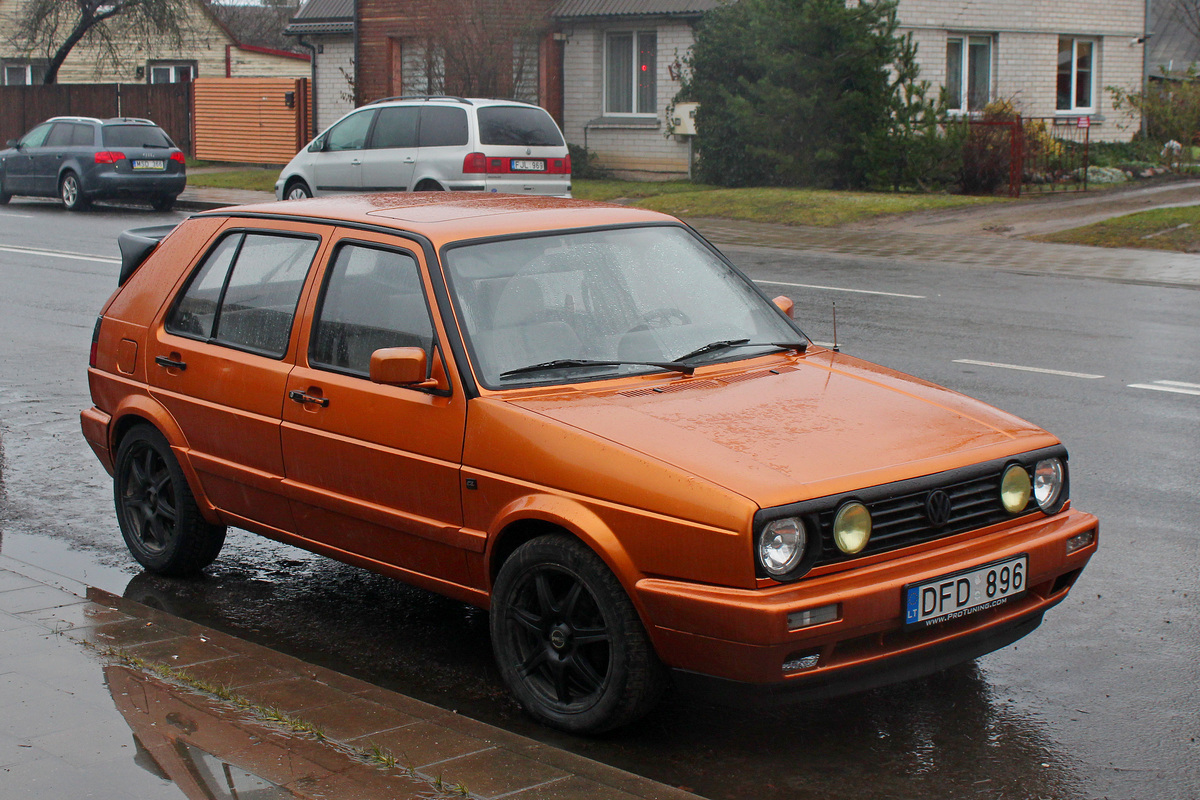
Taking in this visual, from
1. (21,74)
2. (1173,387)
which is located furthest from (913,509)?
(21,74)

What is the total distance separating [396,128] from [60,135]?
10.4m

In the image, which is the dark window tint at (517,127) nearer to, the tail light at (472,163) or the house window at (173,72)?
the tail light at (472,163)

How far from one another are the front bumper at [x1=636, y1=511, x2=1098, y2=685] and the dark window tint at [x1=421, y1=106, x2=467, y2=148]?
16.0 m

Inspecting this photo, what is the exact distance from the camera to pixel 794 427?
4219 millimetres

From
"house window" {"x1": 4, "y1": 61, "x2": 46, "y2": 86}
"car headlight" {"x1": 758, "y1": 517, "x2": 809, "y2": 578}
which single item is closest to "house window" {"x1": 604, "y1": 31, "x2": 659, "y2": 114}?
"car headlight" {"x1": 758, "y1": 517, "x2": 809, "y2": 578}

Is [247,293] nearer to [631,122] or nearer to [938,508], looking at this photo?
[938,508]

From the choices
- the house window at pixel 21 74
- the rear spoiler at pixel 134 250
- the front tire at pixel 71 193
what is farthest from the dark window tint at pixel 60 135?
the house window at pixel 21 74

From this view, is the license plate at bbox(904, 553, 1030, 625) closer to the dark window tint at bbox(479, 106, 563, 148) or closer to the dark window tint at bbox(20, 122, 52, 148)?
the dark window tint at bbox(479, 106, 563, 148)

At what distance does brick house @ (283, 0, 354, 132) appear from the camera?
3519 centimetres

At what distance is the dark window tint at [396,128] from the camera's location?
775 inches

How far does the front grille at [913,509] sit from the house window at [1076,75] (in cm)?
3101

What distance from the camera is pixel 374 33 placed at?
3344 cm

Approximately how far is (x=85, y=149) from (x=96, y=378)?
71.0 ft

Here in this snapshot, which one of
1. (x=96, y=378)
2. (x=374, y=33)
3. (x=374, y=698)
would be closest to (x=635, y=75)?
(x=374, y=33)
